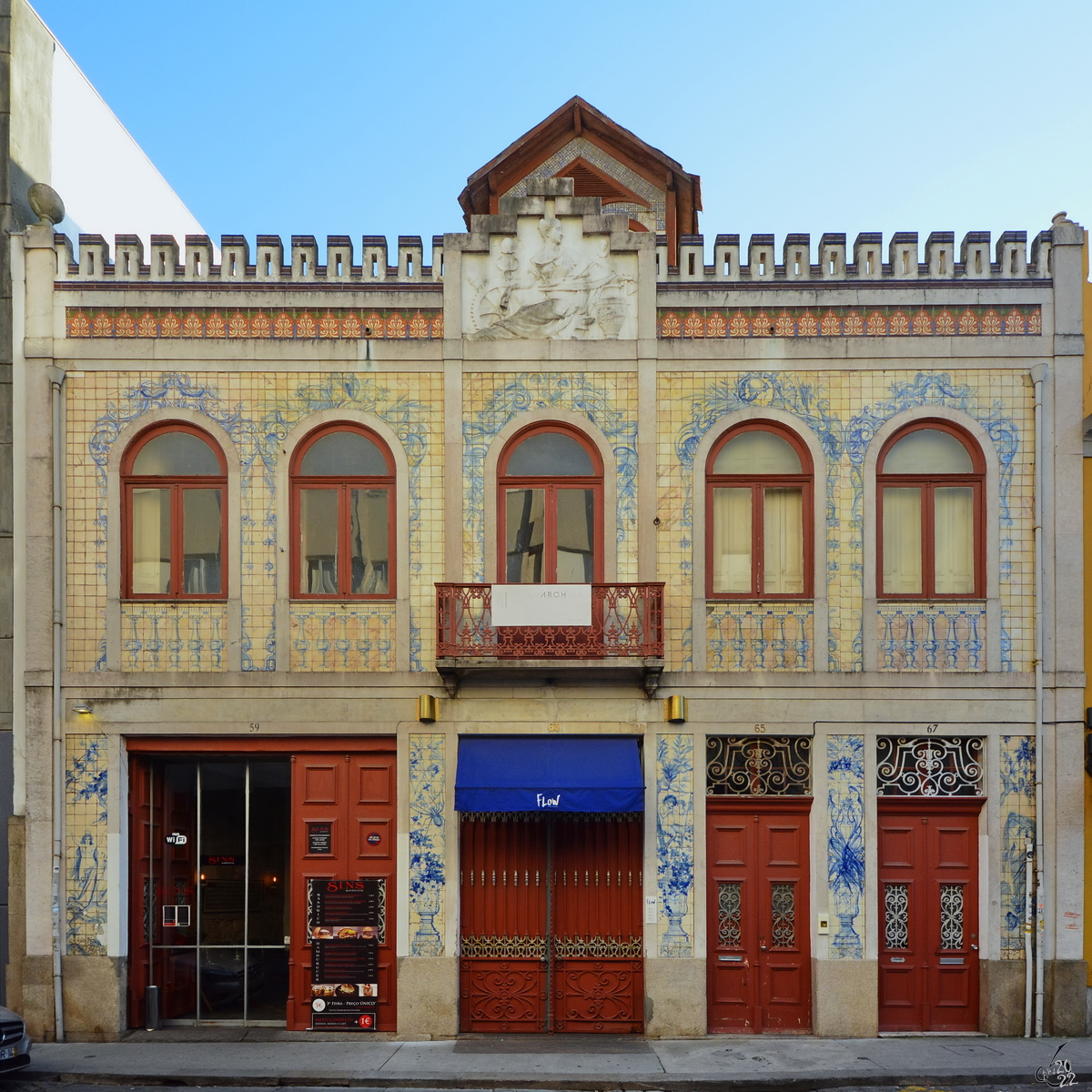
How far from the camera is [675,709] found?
13391 millimetres

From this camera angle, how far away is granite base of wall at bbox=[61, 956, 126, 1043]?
13.3 metres

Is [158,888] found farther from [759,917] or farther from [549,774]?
[759,917]

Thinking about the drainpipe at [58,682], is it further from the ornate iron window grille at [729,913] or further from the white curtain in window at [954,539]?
the white curtain in window at [954,539]

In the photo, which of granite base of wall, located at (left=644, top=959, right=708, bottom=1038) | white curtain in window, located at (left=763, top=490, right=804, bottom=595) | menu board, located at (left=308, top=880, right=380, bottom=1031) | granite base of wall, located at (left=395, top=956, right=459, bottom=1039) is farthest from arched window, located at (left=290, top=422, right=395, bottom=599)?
granite base of wall, located at (left=644, top=959, right=708, bottom=1038)

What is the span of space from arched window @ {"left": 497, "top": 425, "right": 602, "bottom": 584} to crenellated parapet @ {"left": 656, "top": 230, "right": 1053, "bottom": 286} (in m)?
2.50

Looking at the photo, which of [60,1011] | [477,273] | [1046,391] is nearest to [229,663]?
[60,1011]

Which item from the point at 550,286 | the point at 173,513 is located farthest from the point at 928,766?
the point at 173,513

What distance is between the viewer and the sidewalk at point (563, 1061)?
38.1 ft

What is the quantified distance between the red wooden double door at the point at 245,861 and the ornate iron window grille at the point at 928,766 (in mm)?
6129

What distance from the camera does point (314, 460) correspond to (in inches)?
555

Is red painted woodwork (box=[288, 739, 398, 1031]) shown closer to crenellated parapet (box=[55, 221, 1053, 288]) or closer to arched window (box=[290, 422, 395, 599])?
arched window (box=[290, 422, 395, 599])

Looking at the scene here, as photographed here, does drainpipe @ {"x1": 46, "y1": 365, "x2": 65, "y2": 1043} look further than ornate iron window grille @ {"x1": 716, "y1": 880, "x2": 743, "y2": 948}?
No

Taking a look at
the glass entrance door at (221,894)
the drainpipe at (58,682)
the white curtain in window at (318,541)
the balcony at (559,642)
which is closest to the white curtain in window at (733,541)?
the balcony at (559,642)

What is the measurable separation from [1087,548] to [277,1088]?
37.4 ft
